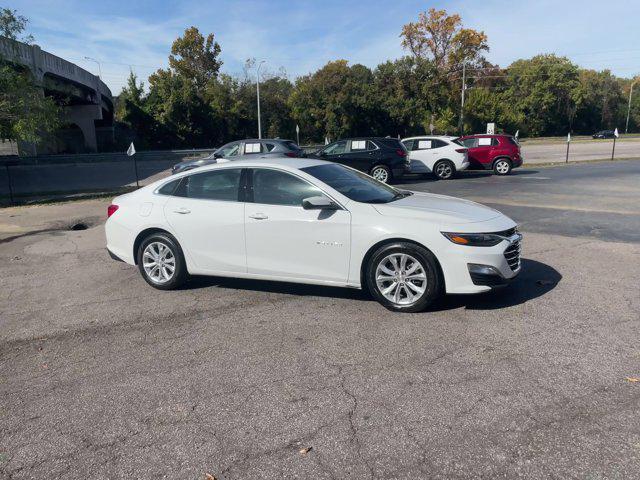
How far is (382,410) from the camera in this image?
11.6 ft

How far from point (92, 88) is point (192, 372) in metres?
45.6

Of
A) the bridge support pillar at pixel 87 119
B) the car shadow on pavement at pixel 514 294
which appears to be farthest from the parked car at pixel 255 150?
the bridge support pillar at pixel 87 119

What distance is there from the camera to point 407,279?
5215 mm

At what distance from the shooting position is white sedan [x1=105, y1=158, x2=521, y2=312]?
16.8ft

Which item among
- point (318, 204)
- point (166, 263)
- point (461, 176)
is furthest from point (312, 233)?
point (461, 176)

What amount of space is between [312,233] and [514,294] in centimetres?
237

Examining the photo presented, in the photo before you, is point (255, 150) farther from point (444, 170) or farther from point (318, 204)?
point (318, 204)

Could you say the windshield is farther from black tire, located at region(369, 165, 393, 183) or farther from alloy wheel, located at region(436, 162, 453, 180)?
alloy wheel, located at region(436, 162, 453, 180)

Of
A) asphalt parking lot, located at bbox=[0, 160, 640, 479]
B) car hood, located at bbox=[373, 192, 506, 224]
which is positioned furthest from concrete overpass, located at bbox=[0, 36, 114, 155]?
car hood, located at bbox=[373, 192, 506, 224]

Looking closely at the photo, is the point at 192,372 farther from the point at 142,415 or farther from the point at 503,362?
the point at 503,362

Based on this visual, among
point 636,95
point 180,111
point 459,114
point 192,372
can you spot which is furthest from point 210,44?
point 636,95

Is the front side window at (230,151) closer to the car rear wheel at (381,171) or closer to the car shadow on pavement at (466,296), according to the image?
the car rear wheel at (381,171)

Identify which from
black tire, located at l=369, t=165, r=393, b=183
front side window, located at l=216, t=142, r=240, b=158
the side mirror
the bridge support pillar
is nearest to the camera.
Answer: the side mirror

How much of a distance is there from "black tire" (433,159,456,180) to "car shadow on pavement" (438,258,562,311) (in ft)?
44.5
